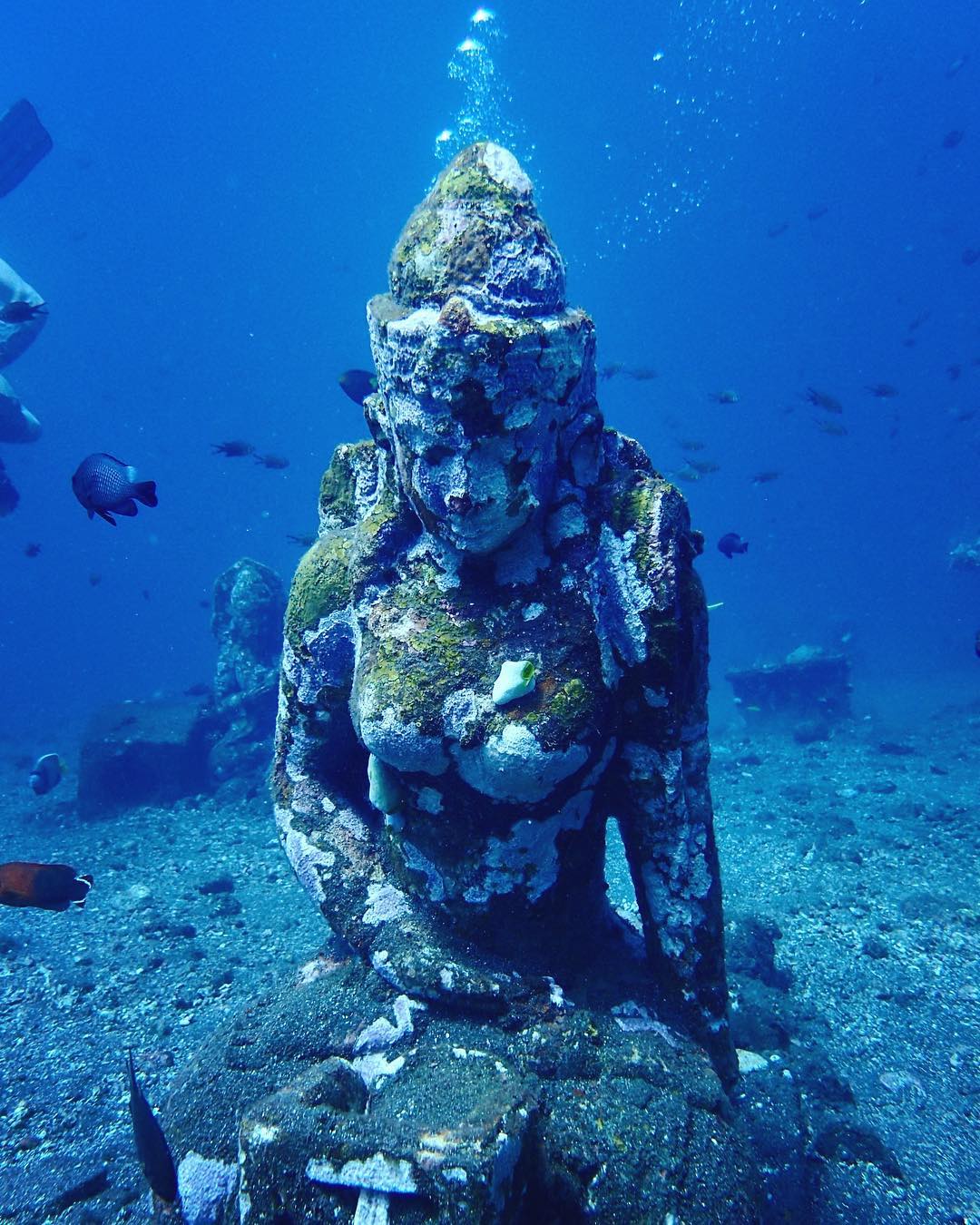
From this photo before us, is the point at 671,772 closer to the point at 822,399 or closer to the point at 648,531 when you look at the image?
the point at 648,531

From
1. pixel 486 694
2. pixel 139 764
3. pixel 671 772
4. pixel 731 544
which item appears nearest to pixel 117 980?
pixel 486 694

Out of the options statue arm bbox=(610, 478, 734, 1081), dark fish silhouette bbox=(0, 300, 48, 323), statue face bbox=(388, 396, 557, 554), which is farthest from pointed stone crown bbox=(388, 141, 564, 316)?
dark fish silhouette bbox=(0, 300, 48, 323)

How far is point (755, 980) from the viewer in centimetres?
559

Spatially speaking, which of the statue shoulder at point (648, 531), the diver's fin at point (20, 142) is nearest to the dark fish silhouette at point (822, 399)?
the statue shoulder at point (648, 531)

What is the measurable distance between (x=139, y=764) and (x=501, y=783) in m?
13.9

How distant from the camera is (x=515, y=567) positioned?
2.61m

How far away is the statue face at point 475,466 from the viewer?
2.21 metres

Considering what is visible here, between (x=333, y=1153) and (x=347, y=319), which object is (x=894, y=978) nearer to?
(x=333, y=1153)

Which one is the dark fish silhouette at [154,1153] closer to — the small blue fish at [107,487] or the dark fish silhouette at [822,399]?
the small blue fish at [107,487]

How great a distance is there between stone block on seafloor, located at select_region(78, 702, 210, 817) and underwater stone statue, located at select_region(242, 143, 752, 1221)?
12.7 metres

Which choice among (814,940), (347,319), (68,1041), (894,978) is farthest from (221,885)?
(347,319)

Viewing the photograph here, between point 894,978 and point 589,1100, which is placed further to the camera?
point 894,978

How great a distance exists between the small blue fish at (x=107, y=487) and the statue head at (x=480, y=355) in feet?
11.9

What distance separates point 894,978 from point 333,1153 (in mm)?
5708
